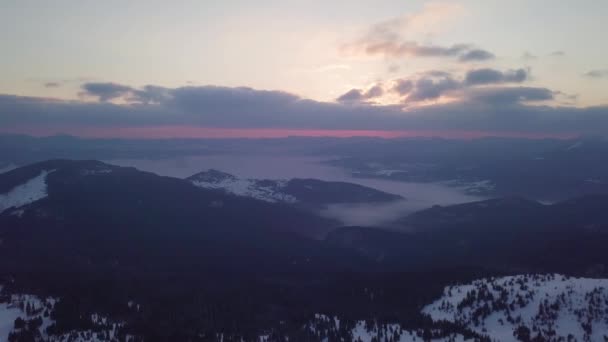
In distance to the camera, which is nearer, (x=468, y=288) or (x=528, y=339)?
(x=528, y=339)

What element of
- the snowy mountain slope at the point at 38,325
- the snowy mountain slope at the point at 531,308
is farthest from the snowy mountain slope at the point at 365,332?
the snowy mountain slope at the point at 38,325

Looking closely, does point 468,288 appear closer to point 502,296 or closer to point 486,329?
point 502,296

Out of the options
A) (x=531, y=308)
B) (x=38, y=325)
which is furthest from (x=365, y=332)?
(x=38, y=325)

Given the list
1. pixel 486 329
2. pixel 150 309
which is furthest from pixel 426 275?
pixel 150 309

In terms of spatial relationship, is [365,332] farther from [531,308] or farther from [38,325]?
[38,325]

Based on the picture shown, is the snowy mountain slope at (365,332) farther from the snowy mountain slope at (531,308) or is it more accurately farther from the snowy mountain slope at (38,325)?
the snowy mountain slope at (38,325)

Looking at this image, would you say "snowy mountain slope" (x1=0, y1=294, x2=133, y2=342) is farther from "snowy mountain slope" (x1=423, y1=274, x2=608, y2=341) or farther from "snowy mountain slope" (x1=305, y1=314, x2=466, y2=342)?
"snowy mountain slope" (x1=423, y1=274, x2=608, y2=341)

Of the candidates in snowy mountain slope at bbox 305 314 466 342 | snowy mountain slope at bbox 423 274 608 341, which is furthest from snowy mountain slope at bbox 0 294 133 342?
snowy mountain slope at bbox 423 274 608 341

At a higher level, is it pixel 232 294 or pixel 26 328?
pixel 26 328
